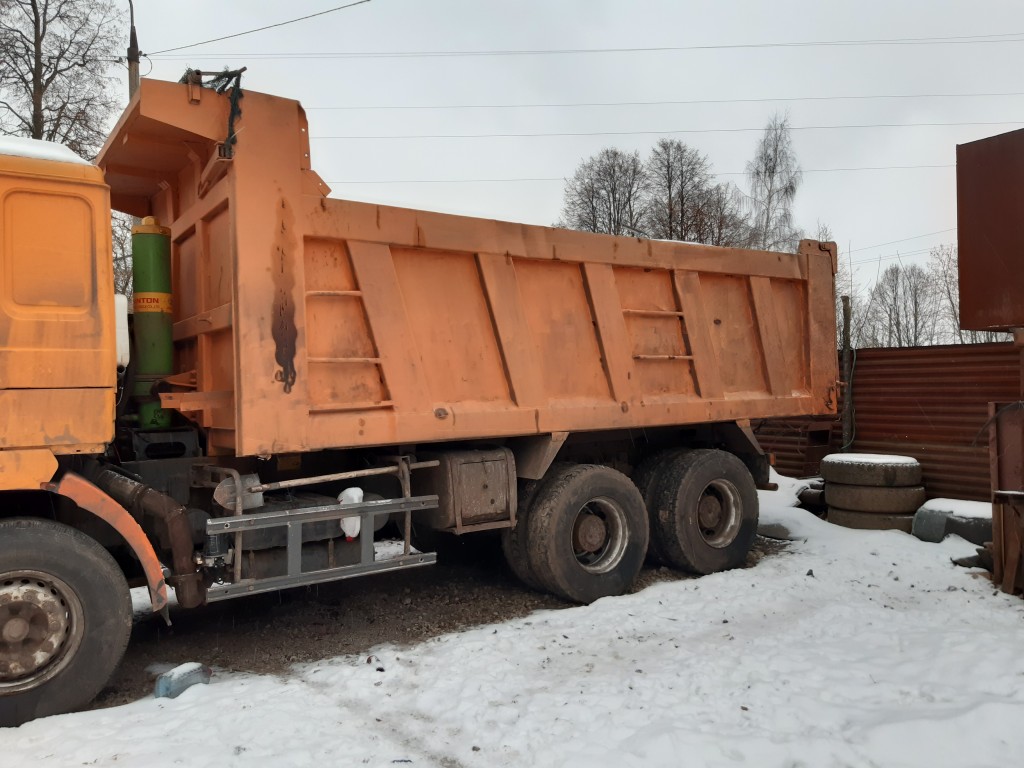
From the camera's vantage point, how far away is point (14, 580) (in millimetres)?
3969

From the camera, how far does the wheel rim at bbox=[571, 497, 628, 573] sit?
6.38 meters

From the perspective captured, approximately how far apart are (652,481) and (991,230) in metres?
3.68

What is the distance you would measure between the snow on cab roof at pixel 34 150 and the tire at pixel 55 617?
1.87m

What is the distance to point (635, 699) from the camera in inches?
165

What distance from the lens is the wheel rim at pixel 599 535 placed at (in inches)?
251

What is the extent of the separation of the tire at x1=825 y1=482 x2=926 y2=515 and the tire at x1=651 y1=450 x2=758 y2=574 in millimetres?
1480

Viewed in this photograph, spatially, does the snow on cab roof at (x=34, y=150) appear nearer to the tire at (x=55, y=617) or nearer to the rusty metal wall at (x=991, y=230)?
the tire at (x=55, y=617)

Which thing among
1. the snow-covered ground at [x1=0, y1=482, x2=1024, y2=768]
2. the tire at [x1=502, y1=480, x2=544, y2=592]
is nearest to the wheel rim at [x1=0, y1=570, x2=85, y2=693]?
the snow-covered ground at [x1=0, y1=482, x2=1024, y2=768]

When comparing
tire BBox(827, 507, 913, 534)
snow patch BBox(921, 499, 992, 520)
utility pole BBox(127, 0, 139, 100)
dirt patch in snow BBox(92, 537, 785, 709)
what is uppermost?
utility pole BBox(127, 0, 139, 100)

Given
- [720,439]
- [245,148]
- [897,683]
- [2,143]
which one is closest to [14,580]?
[2,143]

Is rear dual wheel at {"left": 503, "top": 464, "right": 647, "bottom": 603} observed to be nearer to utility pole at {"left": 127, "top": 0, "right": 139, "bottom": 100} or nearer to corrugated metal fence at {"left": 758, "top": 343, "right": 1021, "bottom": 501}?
corrugated metal fence at {"left": 758, "top": 343, "right": 1021, "bottom": 501}

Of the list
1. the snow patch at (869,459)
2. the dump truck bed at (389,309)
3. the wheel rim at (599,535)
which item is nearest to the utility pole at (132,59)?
the dump truck bed at (389,309)

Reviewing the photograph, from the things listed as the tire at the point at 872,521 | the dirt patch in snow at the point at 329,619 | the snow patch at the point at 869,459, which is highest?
the snow patch at the point at 869,459

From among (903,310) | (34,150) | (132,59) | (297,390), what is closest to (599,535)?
(297,390)
